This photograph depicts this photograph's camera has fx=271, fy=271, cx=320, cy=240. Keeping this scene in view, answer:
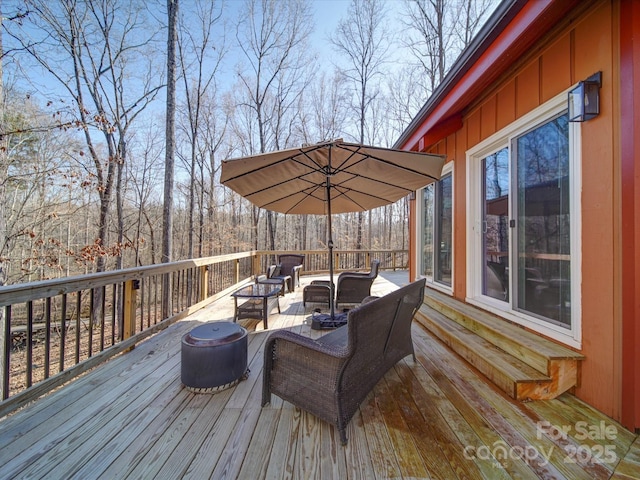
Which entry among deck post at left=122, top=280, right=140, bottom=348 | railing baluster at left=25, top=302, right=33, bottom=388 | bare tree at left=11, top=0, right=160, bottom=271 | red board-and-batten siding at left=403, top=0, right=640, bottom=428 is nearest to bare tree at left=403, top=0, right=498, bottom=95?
red board-and-batten siding at left=403, top=0, right=640, bottom=428

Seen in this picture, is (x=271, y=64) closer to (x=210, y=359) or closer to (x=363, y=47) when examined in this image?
(x=363, y=47)

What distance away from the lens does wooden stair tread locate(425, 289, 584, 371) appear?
201 cm

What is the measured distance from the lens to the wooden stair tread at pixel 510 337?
201 centimetres

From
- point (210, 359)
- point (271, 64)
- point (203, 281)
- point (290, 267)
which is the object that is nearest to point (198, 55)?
point (271, 64)

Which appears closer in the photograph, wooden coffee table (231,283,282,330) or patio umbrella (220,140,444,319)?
patio umbrella (220,140,444,319)

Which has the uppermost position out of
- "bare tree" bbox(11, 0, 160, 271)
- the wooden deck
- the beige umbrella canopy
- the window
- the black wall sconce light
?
"bare tree" bbox(11, 0, 160, 271)

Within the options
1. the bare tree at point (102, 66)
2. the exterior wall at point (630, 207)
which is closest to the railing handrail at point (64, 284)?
the exterior wall at point (630, 207)

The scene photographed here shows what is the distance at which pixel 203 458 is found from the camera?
4.84ft

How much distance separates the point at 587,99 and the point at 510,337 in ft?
6.23

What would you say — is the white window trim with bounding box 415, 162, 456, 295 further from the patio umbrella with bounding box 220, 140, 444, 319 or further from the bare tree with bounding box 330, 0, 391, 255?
the bare tree with bounding box 330, 0, 391, 255

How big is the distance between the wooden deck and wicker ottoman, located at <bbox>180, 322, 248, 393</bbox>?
9cm

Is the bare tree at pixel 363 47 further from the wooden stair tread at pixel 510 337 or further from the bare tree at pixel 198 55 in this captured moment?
the wooden stair tread at pixel 510 337

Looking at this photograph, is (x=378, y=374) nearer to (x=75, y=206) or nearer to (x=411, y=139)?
(x=411, y=139)

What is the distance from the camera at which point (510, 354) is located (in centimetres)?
237
